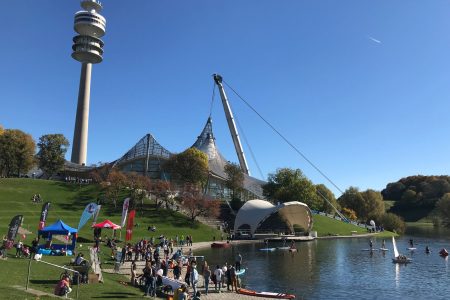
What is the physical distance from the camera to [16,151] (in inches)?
3314

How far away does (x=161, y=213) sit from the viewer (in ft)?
222

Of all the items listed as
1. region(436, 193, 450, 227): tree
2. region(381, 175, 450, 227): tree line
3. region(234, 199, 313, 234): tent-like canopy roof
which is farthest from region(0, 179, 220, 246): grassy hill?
region(381, 175, 450, 227): tree line

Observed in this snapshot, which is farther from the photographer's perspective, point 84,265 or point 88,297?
point 84,265

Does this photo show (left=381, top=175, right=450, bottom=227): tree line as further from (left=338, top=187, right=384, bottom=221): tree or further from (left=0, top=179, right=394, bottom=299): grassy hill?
(left=0, top=179, right=394, bottom=299): grassy hill

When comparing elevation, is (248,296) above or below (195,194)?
below

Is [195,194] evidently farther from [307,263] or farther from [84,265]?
[84,265]

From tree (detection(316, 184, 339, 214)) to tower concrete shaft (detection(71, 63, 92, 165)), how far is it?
76.6m

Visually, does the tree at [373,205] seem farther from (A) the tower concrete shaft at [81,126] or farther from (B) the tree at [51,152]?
(A) the tower concrete shaft at [81,126]

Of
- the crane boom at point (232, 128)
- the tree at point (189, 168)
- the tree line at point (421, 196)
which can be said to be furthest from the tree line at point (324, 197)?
the tree line at point (421, 196)

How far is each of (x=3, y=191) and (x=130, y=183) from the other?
857 inches

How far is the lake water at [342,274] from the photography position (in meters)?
25.4

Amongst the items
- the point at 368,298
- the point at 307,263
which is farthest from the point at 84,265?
the point at 307,263

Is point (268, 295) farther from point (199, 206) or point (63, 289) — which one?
point (199, 206)

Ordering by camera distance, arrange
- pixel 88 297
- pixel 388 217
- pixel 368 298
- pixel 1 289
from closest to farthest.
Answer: pixel 1 289 < pixel 88 297 < pixel 368 298 < pixel 388 217
